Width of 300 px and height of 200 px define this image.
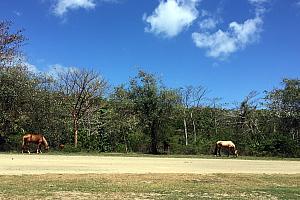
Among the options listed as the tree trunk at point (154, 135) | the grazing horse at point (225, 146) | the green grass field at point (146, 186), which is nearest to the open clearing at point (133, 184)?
the green grass field at point (146, 186)

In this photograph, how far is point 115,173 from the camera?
23.9 metres

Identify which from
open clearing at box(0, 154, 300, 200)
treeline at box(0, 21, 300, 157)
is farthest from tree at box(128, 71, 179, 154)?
open clearing at box(0, 154, 300, 200)

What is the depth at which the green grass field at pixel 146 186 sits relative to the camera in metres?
16.1

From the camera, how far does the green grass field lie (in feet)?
53.0

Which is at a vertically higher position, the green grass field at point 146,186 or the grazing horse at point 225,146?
the grazing horse at point 225,146

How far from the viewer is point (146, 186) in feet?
62.5

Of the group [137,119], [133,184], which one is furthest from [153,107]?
[133,184]

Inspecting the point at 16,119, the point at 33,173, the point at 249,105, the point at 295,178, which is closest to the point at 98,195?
the point at 33,173

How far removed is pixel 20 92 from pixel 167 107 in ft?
55.4

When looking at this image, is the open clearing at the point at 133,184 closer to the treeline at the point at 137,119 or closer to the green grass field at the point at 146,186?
the green grass field at the point at 146,186

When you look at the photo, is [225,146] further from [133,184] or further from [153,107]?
[133,184]

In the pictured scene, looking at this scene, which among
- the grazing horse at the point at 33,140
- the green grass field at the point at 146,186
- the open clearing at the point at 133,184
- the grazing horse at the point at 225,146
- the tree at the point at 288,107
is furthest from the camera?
the tree at the point at 288,107

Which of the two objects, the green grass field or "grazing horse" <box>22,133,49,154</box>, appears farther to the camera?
"grazing horse" <box>22,133,49,154</box>

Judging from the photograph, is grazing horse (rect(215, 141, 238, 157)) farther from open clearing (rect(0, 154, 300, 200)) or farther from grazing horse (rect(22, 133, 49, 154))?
open clearing (rect(0, 154, 300, 200))
